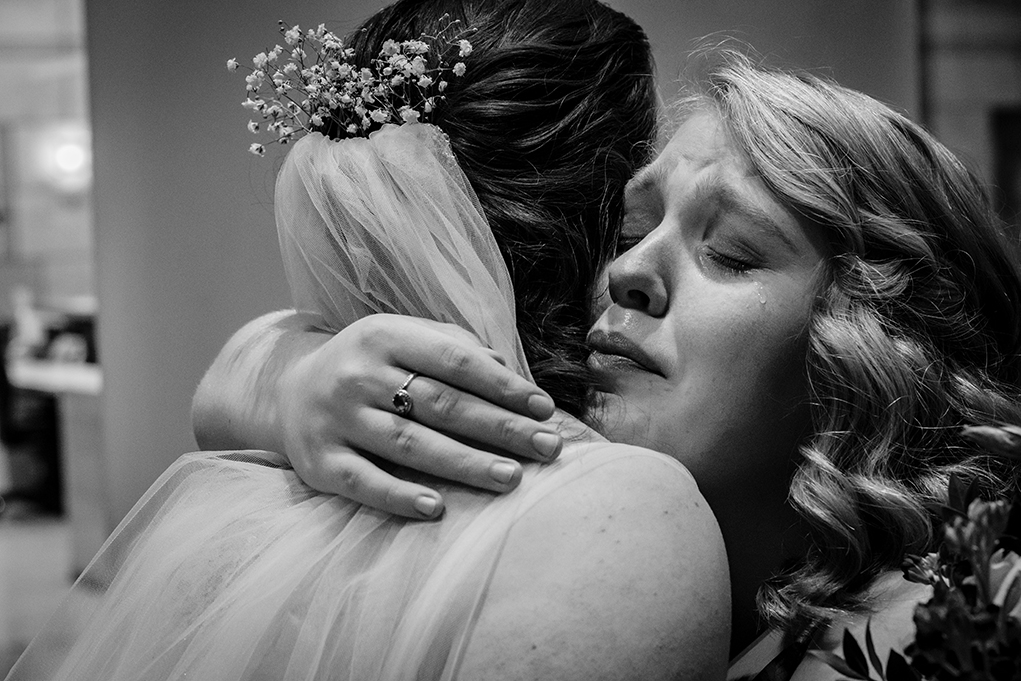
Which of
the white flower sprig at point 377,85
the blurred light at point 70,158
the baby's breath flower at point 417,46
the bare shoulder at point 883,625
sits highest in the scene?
the blurred light at point 70,158

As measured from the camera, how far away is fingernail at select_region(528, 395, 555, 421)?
1.11 m

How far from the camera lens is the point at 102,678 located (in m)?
1.17

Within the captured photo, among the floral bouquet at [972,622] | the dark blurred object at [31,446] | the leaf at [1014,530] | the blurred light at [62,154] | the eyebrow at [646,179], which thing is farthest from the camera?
the blurred light at [62,154]

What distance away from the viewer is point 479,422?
1095mm

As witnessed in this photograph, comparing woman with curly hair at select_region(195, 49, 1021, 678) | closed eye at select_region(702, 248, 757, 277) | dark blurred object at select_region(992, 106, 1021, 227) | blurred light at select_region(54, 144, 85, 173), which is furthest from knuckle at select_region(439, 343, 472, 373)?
blurred light at select_region(54, 144, 85, 173)

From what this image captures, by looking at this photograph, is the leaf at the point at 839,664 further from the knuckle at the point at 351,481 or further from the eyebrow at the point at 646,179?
the eyebrow at the point at 646,179

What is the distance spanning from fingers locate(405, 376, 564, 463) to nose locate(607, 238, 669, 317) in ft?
0.83

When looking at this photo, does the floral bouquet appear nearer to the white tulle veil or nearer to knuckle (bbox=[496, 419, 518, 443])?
knuckle (bbox=[496, 419, 518, 443])

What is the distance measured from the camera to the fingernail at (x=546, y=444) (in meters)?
1.08

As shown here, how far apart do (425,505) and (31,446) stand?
6.06m

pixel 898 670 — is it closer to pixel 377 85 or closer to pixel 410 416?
pixel 410 416

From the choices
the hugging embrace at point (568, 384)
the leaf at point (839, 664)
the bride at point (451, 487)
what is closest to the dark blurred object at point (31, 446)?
the hugging embrace at point (568, 384)

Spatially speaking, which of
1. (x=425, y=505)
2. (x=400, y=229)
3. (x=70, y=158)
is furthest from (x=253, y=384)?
(x=70, y=158)

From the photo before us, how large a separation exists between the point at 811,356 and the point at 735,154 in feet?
0.89
